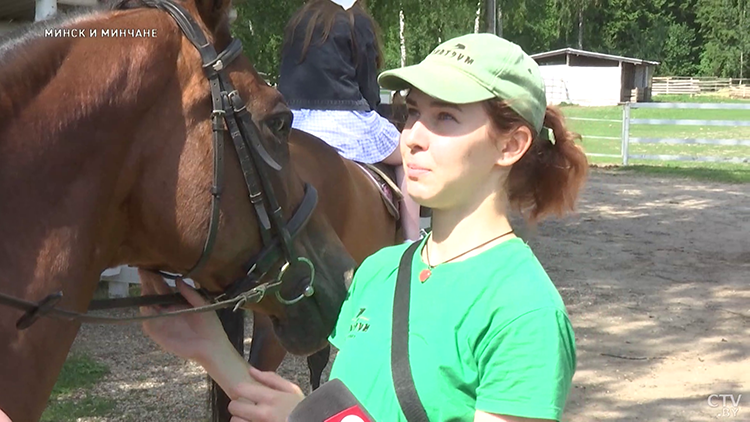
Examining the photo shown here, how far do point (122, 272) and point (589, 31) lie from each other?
63.5 m

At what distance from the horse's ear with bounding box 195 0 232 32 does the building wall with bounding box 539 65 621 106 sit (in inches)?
1790

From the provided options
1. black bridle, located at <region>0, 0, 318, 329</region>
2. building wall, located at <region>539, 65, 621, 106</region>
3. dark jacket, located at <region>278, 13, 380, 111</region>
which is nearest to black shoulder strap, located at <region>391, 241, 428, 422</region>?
black bridle, located at <region>0, 0, 318, 329</region>

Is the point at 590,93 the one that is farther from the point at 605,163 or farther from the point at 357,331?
the point at 357,331

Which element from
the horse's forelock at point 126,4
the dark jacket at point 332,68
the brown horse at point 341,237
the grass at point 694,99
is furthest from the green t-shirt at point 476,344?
the grass at point 694,99

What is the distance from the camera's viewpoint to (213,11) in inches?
80.4

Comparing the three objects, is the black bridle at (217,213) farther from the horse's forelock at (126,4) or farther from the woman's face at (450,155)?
the woman's face at (450,155)

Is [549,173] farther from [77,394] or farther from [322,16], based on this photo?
[77,394]

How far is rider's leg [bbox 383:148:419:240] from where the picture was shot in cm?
409

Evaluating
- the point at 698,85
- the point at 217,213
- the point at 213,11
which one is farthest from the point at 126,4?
the point at 698,85

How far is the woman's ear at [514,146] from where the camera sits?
146 cm

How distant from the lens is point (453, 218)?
1502 mm

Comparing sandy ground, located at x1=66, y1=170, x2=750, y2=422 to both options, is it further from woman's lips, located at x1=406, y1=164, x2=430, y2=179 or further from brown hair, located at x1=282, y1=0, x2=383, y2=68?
woman's lips, located at x1=406, y1=164, x2=430, y2=179

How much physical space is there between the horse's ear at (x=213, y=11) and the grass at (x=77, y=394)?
316cm

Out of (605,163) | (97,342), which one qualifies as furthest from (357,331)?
(605,163)
